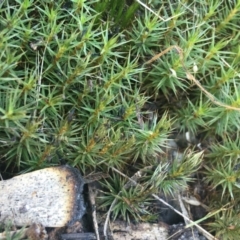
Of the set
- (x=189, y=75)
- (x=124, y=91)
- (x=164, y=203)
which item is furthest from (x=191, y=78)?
(x=164, y=203)

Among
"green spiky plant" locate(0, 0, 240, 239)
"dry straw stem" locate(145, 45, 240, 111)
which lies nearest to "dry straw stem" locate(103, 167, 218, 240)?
"green spiky plant" locate(0, 0, 240, 239)

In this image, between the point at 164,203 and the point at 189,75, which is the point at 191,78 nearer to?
the point at 189,75

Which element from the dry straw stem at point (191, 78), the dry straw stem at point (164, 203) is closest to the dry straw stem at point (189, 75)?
the dry straw stem at point (191, 78)

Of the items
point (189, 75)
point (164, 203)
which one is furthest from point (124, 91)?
point (164, 203)

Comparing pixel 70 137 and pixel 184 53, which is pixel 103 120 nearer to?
pixel 70 137

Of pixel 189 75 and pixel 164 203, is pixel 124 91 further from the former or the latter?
pixel 164 203

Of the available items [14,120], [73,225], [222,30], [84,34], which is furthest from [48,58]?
[222,30]

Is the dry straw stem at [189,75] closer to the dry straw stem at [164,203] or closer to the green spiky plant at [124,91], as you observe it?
the green spiky plant at [124,91]

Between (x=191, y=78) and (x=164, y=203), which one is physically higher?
(x=191, y=78)

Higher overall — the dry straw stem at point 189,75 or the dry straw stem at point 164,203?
the dry straw stem at point 189,75
